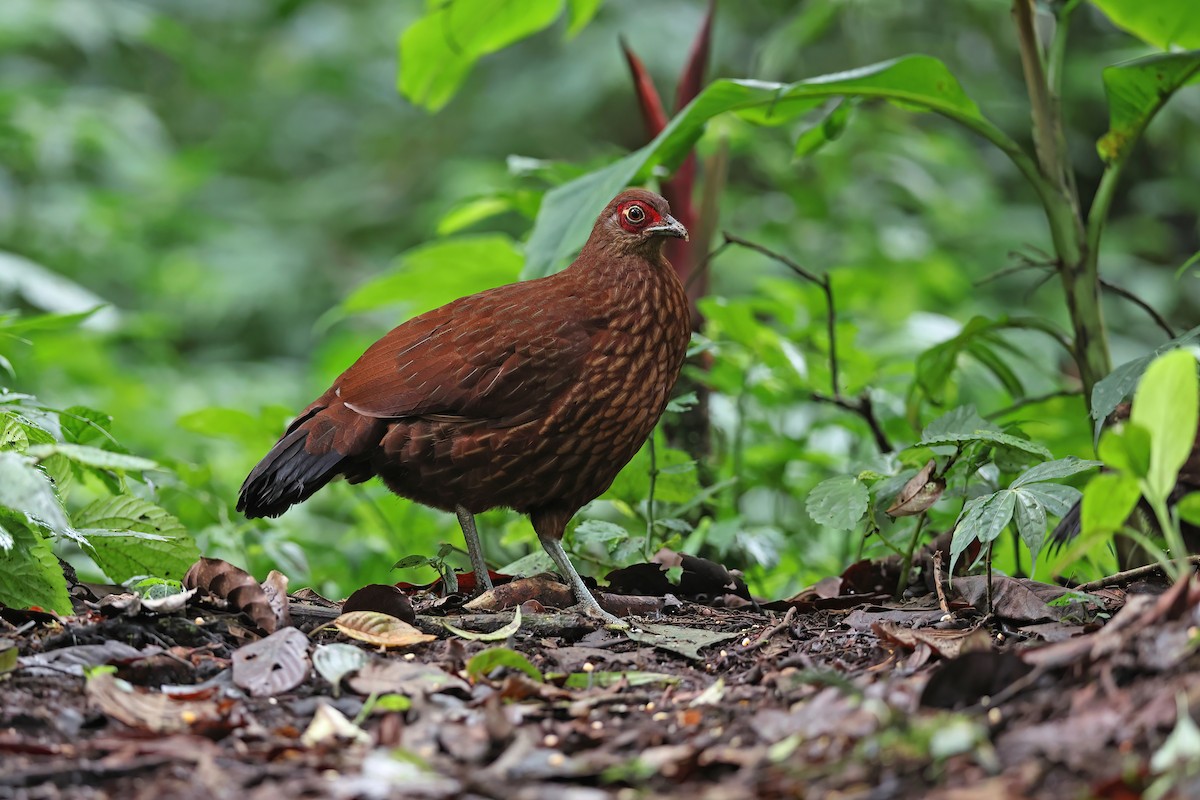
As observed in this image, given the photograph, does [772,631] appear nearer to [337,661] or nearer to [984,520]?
[984,520]

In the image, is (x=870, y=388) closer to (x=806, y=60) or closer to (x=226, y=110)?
(x=806, y=60)

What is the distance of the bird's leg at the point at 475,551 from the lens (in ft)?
10.0

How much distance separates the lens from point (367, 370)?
3.13m

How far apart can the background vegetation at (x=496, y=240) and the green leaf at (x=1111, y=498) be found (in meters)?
0.12

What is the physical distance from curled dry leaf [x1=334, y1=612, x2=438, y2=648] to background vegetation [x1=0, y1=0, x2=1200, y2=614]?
660mm

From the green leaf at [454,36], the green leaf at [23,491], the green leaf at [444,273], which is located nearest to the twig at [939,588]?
→ the green leaf at [23,491]

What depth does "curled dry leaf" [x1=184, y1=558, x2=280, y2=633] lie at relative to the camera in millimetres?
2465

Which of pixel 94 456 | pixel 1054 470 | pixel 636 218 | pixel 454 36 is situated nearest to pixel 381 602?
pixel 94 456

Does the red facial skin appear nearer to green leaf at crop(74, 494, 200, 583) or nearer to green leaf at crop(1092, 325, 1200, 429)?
green leaf at crop(1092, 325, 1200, 429)

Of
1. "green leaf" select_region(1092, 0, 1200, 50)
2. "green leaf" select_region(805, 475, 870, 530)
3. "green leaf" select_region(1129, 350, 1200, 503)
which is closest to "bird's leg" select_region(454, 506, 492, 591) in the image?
"green leaf" select_region(805, 475, 870, 530)

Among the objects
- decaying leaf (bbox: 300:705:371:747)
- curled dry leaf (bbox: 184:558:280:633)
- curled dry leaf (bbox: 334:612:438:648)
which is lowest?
curled dry leaf (bbox: 334:612:438:648)

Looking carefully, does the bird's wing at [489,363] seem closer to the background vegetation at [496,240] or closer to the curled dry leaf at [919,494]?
the background vegetation at [496,240]

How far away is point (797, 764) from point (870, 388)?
2.58 metres

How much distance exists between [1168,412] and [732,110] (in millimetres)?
1835
